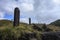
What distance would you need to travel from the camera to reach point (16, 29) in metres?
9.13

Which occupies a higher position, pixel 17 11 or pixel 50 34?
pixel 17 11

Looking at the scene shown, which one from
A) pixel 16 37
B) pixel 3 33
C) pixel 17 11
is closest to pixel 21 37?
pixel 16 37

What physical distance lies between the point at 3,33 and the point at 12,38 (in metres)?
0.46

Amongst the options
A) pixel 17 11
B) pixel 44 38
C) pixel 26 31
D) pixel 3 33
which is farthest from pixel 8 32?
pixel 17 11

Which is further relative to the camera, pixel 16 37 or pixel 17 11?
pixel 17 11

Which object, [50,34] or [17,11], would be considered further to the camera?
[17,11]

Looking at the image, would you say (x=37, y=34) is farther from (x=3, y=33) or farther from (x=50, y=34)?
(x=3, y=33)

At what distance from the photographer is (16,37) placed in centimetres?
873

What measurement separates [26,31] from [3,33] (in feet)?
3.47

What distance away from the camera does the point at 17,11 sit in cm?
1108

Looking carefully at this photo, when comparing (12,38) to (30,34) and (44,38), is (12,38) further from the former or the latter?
(44,38)

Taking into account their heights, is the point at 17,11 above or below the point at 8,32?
above

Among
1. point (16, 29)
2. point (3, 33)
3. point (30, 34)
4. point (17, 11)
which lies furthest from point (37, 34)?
point (17, 11)

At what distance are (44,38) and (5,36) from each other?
5.79 feet
